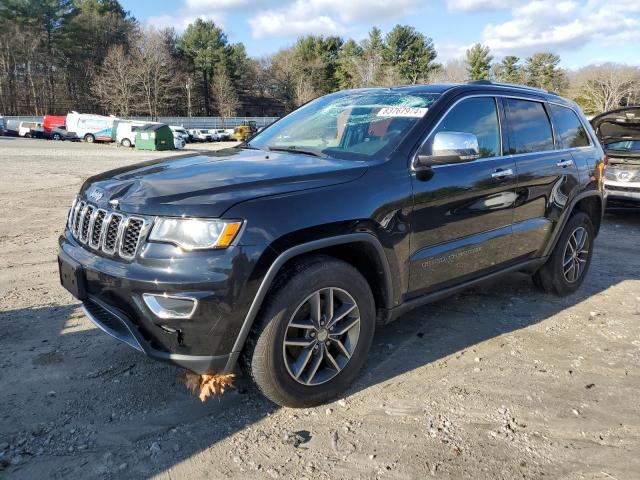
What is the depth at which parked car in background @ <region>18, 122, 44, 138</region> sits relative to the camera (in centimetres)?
4822

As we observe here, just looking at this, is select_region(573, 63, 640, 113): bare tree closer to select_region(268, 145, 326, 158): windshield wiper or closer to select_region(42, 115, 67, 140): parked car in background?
select_region(42, 115, 67, 140): parked car in background

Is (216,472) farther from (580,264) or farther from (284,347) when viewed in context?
(580,264)

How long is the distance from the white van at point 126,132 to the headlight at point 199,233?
133 ft

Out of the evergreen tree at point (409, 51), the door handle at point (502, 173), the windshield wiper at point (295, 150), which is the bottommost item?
the door handle at point (502, 173)

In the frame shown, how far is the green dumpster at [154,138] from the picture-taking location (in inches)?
1414

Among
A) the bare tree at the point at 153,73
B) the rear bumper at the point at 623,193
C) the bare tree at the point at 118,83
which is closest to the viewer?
the rear bumper at the point at 623,193

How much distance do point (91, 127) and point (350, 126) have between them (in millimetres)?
47281

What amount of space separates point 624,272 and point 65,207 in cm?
886

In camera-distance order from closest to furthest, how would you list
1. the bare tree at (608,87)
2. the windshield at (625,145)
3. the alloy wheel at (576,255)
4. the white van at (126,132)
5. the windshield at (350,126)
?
the windshield at (350,126) → the alloy wheel at (576,255) → the windshield at (625,145) → the white van at (126,132) → the bare tree at (608,87)

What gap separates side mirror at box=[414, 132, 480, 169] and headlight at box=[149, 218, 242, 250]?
1.36 metres

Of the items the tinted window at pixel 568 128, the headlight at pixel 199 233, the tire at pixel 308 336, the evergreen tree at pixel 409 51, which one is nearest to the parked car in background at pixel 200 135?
the evergreen tree at pixel 409 51

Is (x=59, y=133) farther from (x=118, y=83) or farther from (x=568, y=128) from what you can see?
(x=568, y=128)

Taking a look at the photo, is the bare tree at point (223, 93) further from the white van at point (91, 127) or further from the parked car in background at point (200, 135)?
the white van at point (91, 127)

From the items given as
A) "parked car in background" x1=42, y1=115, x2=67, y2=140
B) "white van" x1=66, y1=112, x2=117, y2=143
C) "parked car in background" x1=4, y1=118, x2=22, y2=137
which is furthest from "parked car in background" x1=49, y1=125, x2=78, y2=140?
"parked car in background" x1=4, y1=118, x2=22, y2=137
